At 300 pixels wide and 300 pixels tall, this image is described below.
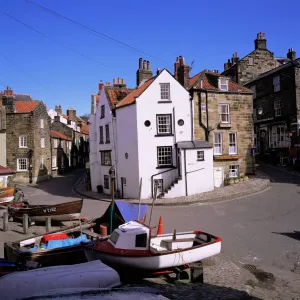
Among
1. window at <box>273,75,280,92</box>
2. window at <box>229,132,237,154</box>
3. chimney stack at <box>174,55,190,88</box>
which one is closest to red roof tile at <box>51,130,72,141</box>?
chimney stack at <box>174,55,190,88</box>

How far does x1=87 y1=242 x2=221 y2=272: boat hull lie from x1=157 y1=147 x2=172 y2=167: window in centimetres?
1496

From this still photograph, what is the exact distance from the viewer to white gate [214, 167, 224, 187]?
26.8m

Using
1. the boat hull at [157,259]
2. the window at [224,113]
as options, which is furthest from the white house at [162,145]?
the boat hull at [157,259]

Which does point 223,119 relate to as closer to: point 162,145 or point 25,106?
point 162,145

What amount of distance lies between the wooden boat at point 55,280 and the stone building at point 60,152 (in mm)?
38881

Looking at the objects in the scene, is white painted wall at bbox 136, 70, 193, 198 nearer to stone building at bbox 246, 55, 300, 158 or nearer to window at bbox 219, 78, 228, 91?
window at bbox 219, 78, 228, 91

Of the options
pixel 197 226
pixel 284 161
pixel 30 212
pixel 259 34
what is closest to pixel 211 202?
pixel 197 226

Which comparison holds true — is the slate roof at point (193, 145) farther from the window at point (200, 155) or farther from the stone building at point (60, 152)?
the stone building at point (60, 152)

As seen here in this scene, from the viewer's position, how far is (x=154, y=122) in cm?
2527

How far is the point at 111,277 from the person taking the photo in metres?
8.36

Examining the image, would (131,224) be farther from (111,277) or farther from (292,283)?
(292,283)

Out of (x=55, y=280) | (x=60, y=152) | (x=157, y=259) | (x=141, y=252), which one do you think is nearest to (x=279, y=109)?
(x=157, y=259)

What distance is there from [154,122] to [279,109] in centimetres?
1957

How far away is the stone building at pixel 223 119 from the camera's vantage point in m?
26.8
